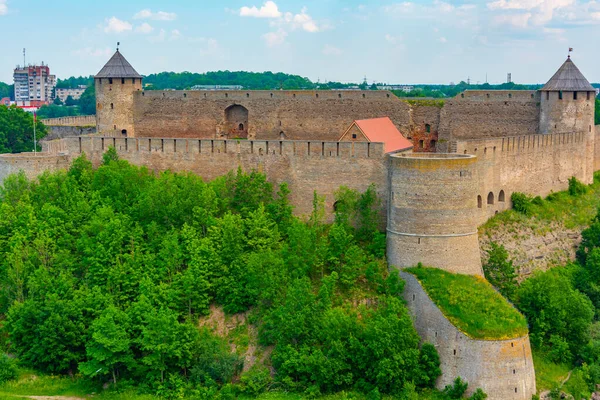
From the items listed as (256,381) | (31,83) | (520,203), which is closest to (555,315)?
(520,203)

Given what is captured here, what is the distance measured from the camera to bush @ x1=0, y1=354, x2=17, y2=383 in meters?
29.7

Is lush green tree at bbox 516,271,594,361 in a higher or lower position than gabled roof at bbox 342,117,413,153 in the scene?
lower

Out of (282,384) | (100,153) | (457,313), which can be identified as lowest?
(282,384)

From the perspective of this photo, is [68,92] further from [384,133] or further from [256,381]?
[256,381]

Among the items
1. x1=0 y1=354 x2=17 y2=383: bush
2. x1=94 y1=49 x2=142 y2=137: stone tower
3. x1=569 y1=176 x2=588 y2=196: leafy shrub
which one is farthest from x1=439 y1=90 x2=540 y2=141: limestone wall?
x1=0 y1=354 x2=17 y2=383: bush

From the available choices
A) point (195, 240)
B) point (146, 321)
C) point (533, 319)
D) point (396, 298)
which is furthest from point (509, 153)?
point (146, 321)

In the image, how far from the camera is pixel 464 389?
92.2ft

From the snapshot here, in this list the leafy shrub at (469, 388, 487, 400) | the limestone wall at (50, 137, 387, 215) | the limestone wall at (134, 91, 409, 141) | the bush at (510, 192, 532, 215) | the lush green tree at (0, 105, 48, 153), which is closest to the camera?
the leafy shrub at (469, 388, 487, 400)

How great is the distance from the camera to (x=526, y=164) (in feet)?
123

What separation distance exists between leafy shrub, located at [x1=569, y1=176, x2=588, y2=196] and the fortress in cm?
32

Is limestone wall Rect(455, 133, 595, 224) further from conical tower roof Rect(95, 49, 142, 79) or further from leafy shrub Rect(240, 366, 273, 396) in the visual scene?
conical tower roof Rect(95, 49, 142, 79)

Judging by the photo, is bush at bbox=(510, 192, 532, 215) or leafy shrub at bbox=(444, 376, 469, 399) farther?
bush at bbox=(510, 192, 532, 215)

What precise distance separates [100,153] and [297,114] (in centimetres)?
834

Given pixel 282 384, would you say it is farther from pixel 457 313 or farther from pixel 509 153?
pixel 509 153
